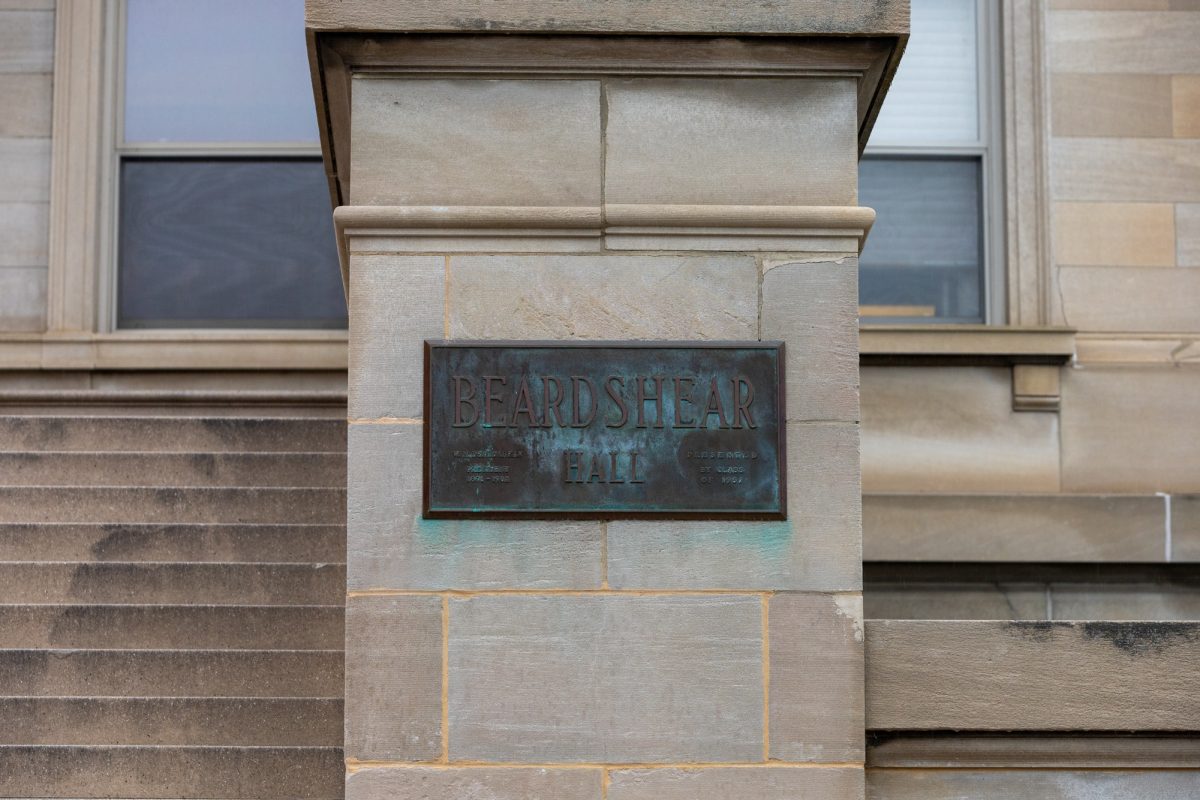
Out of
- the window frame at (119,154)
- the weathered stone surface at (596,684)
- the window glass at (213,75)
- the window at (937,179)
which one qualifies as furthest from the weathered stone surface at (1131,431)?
the window glass at (213,75)

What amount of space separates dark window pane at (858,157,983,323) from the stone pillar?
4.18 meters

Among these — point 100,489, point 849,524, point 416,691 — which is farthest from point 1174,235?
point 100,489

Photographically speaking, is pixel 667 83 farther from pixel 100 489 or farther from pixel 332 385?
pixel 332 385

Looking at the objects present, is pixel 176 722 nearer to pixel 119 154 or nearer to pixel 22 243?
pixel 22 243

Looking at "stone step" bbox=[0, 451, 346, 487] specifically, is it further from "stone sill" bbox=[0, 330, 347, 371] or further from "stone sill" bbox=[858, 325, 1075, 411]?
"stone sill" bbox=[858, 325, 1075, 411]

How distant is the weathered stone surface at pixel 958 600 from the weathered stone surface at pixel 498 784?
386 centimetres

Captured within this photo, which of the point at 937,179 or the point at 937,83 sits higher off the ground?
A: the point at 937,83

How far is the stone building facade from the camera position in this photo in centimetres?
366

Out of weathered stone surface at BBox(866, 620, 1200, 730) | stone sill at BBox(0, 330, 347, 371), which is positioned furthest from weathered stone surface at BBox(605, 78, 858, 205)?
stone sill at BBox(0, 330, 347, 371)

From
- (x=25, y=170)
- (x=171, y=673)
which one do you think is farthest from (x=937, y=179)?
(x=25, y=170)

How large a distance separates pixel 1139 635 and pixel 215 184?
7110mm

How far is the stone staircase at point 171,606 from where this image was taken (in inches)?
185

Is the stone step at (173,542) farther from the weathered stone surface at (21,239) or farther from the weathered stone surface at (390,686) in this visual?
the weathered stone surface at (21,239)

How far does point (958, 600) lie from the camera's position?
23.6 feet
